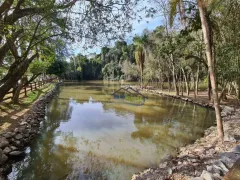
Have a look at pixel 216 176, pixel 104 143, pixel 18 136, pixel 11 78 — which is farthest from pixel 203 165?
pixel 18 136

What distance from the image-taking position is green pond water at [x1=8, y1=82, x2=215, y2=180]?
19.8 feet

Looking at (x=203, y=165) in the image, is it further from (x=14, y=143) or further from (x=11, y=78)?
(x=14, y=143)

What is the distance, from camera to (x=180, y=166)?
5.20 m

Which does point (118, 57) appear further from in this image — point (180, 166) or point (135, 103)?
point (180, 166)

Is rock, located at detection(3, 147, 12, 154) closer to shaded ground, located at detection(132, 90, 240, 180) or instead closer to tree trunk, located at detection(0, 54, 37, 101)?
tree trunk, located at detection(0, 54, 37, 101)

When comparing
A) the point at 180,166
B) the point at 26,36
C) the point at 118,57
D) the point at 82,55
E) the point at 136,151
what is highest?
the point at 118,57

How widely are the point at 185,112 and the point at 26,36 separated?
492 inches

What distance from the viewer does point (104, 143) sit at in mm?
8453

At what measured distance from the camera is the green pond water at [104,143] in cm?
604

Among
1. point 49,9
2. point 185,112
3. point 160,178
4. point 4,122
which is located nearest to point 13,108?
point 4,122

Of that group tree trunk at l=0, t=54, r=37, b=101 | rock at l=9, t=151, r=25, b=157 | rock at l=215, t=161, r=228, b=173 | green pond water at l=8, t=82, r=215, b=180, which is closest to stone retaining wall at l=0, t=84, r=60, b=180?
rock at l=9, t=151, r=25, b=157

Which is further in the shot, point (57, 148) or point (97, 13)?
point (57, 148)

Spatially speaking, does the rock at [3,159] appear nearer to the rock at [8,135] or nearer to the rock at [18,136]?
the rock at [8,135]

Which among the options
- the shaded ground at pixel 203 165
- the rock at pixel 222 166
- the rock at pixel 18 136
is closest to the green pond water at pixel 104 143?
the rock at pixel 18 136
